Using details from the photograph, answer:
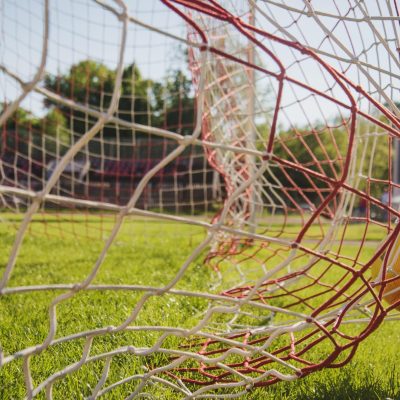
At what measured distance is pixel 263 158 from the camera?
1.24 meters

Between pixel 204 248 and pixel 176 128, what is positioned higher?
pixel 176 128

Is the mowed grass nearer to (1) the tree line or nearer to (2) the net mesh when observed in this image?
(2) the net mesh

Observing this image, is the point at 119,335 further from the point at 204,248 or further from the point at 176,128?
the point at 176,128

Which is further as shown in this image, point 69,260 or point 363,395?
point 69,260

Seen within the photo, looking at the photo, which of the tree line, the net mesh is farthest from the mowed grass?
the tree line

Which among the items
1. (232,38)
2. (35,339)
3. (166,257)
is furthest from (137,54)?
(35,339)

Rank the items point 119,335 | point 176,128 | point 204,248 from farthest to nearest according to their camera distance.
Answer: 1. point 176,128
2. point 204,248
3. point 119,335

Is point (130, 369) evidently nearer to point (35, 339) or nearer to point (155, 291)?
point (35, 339)

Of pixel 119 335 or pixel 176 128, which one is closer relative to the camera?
pixel 119 335

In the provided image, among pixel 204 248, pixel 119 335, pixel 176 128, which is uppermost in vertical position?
pixel 176 128

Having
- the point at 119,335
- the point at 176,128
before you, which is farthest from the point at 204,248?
the point at 176,128

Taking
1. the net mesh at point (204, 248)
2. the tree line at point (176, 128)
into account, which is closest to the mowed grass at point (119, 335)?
the net mesh at point (204, 248)

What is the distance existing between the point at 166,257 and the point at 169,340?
2574 millimetres

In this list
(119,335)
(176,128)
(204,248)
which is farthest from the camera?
(176,128)
